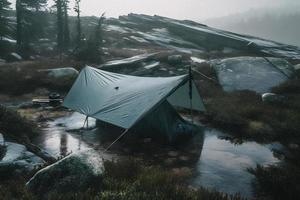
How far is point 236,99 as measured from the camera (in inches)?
855

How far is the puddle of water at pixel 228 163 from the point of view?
11.1 meters

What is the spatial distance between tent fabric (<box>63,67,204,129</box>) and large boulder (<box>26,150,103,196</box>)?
4.34 metres

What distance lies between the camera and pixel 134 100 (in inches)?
593

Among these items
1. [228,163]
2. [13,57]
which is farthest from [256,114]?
[13,57]

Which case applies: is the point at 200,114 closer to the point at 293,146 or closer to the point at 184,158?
the point at 293,146

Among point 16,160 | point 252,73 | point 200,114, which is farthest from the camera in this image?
point 252,73

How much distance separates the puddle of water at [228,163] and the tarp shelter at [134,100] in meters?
2.12

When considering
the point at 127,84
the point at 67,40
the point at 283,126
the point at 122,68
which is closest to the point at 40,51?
the point at 67,40

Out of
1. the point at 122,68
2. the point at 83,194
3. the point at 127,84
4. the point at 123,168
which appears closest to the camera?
the point at 83,194

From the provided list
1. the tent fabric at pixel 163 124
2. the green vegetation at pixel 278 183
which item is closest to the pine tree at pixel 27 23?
the tent fabric at pixel 163 124

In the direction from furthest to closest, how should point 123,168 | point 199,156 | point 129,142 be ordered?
point 129,142 → point 199,156 → point 123,168

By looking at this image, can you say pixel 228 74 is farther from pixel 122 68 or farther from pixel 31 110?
pixel 31 110

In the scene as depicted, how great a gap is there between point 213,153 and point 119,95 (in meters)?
5.52

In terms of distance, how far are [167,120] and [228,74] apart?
14.1 meters
